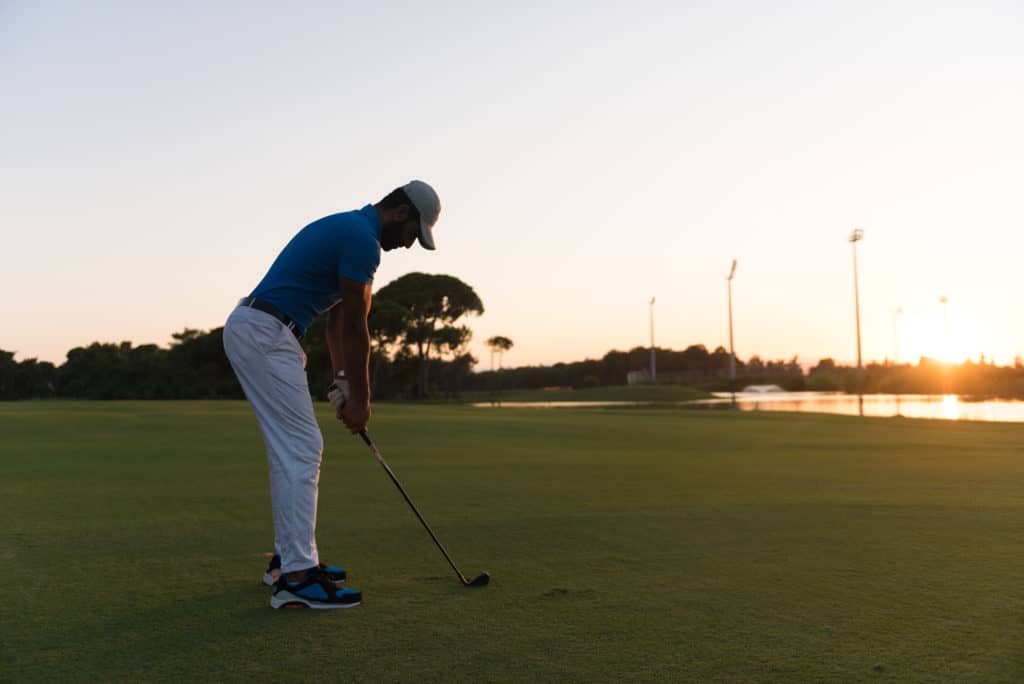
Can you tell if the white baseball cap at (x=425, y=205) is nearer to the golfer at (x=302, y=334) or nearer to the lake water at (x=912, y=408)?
the golfer at (x=302, y=334)

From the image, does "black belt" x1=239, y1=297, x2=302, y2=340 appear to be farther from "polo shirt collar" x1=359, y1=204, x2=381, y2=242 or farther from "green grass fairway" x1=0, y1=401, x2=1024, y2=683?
"green grass fairway" x1=0, y1=401, x2=1024, y2=683

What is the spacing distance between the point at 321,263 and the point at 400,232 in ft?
1.48

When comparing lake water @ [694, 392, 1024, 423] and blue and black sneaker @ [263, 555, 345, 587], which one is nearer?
blue and black sneaker @ [263, 555, 345, 587]

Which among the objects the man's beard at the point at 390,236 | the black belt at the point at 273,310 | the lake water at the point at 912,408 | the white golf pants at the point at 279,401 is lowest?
the lake water at the point at 912,408

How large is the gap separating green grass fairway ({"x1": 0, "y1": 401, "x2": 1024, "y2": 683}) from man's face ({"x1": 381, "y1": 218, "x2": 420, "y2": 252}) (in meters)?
1.81

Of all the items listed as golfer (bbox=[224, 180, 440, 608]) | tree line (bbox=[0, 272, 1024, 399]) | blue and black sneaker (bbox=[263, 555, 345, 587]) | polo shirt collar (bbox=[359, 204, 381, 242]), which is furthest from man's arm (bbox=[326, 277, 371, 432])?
tree line (bbox=[0, 272, 1024, 399])

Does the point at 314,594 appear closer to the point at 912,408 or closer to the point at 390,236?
the point at 390,236

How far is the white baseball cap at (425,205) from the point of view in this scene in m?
4.11

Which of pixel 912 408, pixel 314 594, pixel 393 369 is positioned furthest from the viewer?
pixel 393 369

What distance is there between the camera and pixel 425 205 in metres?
4.12

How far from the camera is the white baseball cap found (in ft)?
13.5

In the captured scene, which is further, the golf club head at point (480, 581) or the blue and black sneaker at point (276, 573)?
the blue and black sneaker at point (276, 573)

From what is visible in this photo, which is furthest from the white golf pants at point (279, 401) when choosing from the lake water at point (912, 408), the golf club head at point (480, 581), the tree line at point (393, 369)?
the tree line at point (393, 369)

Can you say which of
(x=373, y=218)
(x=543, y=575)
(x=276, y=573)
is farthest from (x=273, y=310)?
(x=543, y=575)
